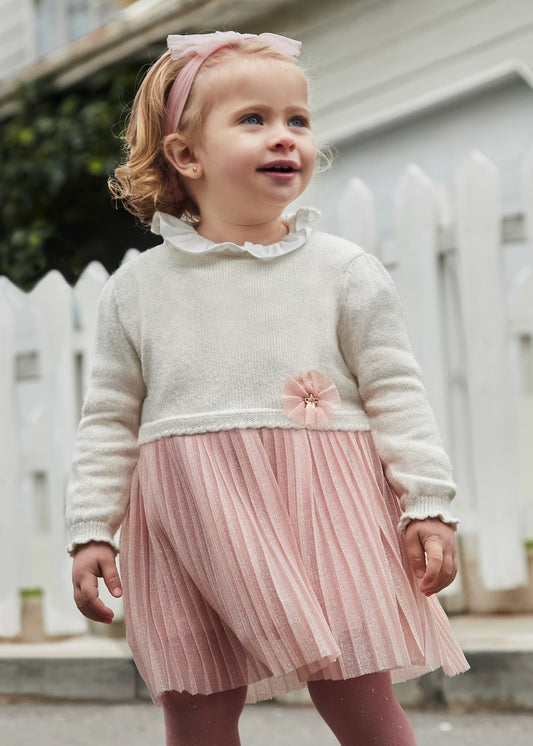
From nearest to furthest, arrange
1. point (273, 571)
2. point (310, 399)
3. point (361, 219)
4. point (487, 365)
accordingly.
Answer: point (273, 571) < point (310, 399) < point (487, 365) < point (361, 219)

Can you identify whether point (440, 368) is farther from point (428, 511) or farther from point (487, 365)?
point (428, 511)

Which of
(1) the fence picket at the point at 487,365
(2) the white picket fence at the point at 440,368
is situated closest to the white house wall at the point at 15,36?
(2) the white picket fence at the point at 440,368

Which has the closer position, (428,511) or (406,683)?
(428,511)

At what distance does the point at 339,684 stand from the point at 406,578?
8.3 inches

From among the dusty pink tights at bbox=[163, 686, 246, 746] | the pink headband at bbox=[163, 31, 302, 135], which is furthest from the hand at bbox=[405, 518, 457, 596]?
the pink headband at bbox=[163, 31, 302, 135]

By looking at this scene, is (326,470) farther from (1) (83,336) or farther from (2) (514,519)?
(1) (83,336)

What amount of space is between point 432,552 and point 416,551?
0.04 m

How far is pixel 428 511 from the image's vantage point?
1670 millimetres

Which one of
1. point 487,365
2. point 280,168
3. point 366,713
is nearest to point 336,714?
point 366,713

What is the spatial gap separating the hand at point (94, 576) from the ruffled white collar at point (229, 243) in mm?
548

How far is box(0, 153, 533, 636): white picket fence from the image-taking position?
352 centimetres

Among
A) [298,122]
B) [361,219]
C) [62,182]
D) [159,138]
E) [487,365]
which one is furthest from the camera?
[62,182]

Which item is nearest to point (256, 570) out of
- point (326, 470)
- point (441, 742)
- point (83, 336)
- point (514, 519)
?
point (326, 470)

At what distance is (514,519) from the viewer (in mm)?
3479
